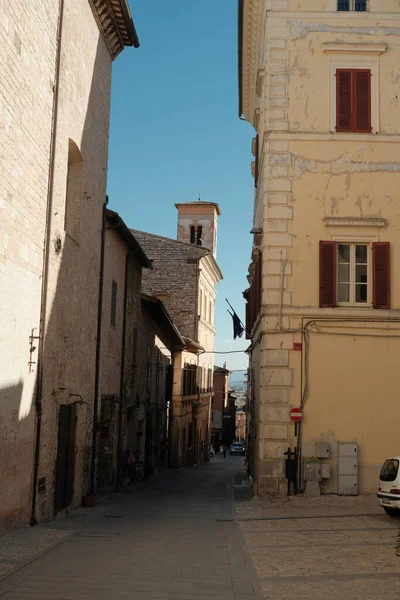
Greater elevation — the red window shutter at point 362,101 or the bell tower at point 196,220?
the bell tower at point 196,220

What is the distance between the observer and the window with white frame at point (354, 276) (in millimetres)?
17062

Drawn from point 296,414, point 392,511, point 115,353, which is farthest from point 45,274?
point 392,511

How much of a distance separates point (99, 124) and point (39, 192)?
18.1 feet

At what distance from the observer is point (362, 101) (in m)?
17.5

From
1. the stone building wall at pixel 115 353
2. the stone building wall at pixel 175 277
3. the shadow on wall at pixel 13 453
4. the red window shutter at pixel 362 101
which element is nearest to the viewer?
the shadow on wall at pixel 13 453

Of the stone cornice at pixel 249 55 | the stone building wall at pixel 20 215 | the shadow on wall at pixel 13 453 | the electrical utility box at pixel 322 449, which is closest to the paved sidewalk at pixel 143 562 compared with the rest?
the shadow on wall at pixel 13 453

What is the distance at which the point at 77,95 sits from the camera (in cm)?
1505

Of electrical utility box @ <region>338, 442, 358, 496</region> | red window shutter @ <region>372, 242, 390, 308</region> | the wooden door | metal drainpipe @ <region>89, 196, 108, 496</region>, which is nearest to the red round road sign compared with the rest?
electrical utility box @ <region>338, 442, 358, 496</region>

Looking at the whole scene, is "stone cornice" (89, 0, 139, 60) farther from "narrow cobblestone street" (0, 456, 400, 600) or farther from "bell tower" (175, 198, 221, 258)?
"bell tower" (175, 198, 221, 258)

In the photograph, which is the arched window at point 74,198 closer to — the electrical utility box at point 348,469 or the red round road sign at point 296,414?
the red round road sign at point 296,414

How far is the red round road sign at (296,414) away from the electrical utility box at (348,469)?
116 cm

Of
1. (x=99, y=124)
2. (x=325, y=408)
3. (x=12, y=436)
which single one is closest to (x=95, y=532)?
(x=12, y=436)

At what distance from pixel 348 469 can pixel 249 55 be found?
543 inches

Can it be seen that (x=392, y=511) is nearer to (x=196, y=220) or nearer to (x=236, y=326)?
(x=236, y=326)
